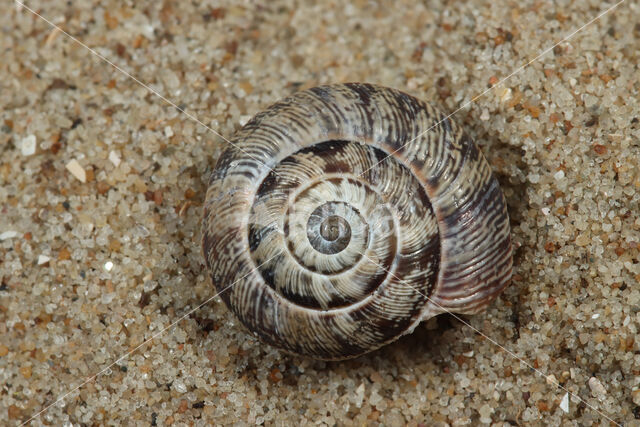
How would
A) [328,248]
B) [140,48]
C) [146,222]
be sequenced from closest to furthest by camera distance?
[328,248] < [146,222] < [140,48]

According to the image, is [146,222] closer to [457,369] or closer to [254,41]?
[254,41]

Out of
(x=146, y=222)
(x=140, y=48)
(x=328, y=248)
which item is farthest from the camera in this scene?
(x=140, y=48)

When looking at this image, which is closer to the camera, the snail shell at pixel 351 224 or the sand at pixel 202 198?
the snail shell at pixel 351 224

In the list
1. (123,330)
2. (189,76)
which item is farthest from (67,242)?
(189,76)

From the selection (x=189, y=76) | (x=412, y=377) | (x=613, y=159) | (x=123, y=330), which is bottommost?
(x=123, y=330)
